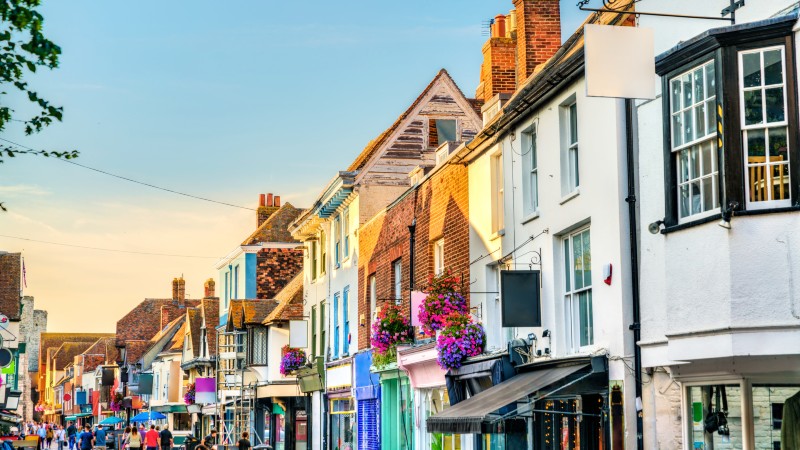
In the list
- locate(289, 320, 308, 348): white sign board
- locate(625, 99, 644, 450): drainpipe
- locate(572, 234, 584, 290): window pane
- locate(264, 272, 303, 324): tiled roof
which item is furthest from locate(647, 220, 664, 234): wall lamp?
locate(264, 272, 303, 324): tiled roof

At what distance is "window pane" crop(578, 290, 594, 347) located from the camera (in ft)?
60.6

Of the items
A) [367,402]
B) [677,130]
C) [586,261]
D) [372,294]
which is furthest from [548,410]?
[367,402]

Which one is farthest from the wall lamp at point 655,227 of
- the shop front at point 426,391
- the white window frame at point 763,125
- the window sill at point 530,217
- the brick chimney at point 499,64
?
the brick chimney at point 499,64

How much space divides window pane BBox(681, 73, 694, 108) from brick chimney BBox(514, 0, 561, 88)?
9.31 metres

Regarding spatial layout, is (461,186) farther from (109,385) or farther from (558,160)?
(109,385)

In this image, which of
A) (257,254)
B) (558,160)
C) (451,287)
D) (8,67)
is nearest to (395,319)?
(451,287)

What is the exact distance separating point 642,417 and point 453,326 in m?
8.68

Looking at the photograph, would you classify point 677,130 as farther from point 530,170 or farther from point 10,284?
point 10,284

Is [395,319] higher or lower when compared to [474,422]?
higher

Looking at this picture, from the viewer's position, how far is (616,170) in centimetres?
1703

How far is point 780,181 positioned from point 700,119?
55.6 inches

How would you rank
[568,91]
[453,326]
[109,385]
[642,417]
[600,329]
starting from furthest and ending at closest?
[109,385] → [453,326] → [568,91] → [600,329] → [642,417]

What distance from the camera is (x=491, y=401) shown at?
750 inches

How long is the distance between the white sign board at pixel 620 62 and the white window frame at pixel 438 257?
12751mm
